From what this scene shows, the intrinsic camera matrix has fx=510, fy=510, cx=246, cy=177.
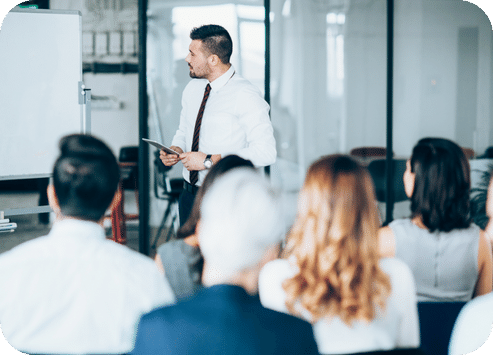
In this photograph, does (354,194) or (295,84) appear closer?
(354,194)

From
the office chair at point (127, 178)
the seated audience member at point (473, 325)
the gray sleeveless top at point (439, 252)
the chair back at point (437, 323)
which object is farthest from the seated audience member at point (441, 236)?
the office chair at point (127, 178)

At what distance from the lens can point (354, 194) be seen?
56.1 inches

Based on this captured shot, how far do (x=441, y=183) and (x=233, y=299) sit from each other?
1277 millimetres

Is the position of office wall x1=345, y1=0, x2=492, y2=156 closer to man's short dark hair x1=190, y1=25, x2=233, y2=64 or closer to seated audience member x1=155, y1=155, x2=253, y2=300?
man's short dark hair x1=190, y1=25, x2=233, y2=64

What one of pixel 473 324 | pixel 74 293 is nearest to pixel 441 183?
pixel 473 324

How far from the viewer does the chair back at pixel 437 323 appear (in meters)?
1.64

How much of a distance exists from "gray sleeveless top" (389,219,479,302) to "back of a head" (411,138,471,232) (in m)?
0.04


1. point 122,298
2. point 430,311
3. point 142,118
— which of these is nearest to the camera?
point 122,298

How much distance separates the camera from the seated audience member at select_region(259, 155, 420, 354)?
1.35 m

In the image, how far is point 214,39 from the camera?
336cm

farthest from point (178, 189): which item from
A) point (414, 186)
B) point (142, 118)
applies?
point (414, 186)

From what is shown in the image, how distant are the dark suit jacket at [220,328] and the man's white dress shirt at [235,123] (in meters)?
2.15

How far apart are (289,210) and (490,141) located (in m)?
2.10

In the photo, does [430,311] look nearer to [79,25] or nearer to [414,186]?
[414,186]
